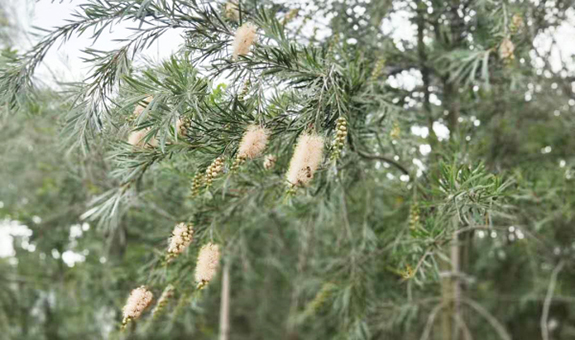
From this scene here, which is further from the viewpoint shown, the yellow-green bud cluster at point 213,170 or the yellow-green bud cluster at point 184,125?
the yellow-green bud cluster at point 184,125

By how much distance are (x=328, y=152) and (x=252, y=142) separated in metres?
0.28

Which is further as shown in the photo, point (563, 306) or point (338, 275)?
point (563, 306)

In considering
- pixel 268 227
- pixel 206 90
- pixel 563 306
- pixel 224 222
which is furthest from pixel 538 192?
pixel 563 306

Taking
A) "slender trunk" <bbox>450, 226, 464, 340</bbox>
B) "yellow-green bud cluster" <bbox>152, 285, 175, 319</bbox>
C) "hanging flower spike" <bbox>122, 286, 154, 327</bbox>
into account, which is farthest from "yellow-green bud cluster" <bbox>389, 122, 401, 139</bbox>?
"hanging flower spike" <bbox>122, 286, 154, 327</bbox>

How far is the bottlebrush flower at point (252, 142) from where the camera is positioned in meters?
1.45

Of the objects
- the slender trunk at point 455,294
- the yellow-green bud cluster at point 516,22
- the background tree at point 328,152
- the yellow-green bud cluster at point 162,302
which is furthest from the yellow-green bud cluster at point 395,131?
the slender trunk at point 455,294

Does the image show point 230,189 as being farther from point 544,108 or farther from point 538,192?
point 544,108

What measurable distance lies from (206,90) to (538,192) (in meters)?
2.52

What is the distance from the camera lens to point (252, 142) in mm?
1462

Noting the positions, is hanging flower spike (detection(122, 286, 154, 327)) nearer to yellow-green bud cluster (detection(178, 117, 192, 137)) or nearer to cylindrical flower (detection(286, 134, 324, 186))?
yellow-green bud cluster (detection(178, 117, 192, 137))

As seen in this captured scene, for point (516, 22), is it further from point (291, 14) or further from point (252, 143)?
point (252, 143)

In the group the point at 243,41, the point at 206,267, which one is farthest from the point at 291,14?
the point at 206,267

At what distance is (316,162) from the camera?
134 centimetres

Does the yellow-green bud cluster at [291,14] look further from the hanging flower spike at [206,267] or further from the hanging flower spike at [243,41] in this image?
the hanging flower spike at [206,267]
